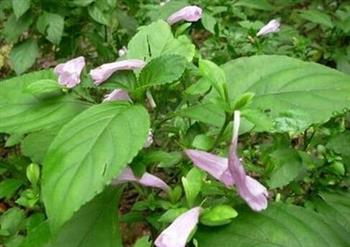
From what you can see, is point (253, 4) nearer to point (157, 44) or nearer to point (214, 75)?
point (157, 44)

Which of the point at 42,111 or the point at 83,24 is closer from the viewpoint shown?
the point at 42,111

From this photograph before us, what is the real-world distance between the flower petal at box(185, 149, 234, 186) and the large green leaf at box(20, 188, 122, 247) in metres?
0.16

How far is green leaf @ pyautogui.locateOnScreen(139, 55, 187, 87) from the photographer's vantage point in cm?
106

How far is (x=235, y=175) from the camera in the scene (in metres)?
1.01

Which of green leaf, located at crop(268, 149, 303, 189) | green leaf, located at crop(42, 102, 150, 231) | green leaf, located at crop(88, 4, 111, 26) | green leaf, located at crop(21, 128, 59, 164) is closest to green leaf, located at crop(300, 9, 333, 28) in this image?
green leaf, located at crop(88, 4, 111, 26)

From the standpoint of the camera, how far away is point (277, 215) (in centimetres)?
109

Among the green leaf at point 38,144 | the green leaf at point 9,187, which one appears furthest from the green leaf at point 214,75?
the green leaf at point 9,187

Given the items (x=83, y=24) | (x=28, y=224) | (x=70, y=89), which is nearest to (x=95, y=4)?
(x=83, y=24)

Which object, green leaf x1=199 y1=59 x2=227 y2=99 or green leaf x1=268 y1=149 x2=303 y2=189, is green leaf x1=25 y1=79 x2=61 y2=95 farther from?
green leaf x1=268 y1=149 x2=303 y2=189

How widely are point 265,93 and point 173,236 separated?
1.00 feet

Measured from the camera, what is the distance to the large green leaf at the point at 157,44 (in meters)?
1.19

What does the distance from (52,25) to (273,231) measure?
184 centimetres

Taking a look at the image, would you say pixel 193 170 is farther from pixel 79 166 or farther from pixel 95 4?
pixel 95 4

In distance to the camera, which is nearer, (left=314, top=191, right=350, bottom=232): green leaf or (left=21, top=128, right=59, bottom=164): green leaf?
(left=21, top=128, right=59, bottom=164): green leaf
